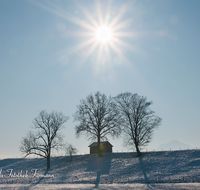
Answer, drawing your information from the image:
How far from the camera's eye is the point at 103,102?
161 ft

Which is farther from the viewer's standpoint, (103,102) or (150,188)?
(103,102)

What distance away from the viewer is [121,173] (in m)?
34.5

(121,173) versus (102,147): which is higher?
(102,147)

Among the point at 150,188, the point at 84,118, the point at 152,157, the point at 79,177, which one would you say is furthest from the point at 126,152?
the point at 150,188

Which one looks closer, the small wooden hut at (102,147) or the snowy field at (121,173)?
the snowy field at (121,173)

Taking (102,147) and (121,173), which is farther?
(102,147)

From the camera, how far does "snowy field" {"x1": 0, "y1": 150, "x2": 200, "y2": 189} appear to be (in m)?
27.5

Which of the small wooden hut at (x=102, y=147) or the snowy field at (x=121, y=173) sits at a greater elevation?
the small wooden hut at (x=102, y=147)

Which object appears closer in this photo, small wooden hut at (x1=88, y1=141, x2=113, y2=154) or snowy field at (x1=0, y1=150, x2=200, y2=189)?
snowy field at (x1=0, y1=150, x2=200, y2=189)

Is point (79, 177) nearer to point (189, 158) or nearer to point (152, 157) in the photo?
point (152, 157)

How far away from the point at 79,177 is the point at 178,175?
56.9 ft

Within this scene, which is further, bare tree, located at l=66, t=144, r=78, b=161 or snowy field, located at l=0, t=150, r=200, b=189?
bare tree, located at l=66, t=144, r=78, b=161

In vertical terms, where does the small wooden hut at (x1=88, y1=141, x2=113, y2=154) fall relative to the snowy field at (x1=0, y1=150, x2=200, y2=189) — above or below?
above

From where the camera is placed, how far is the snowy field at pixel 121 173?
27.5m
